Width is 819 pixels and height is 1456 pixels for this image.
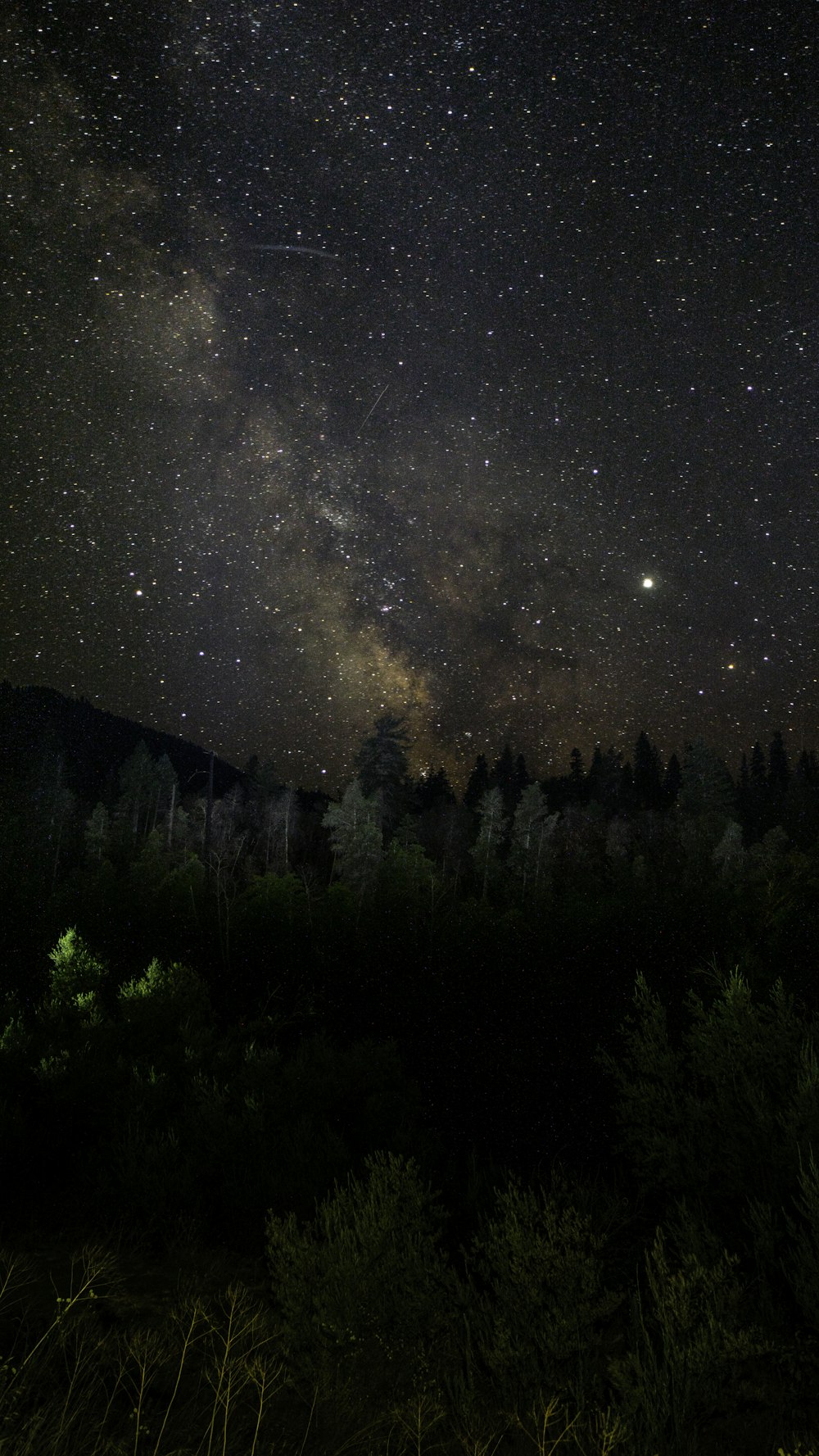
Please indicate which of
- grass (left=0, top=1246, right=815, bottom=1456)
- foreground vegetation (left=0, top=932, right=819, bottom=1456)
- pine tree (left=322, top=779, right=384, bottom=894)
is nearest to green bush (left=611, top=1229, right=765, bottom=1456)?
foreground vegetation (left=0, top=932, right=819, bottom=1456)

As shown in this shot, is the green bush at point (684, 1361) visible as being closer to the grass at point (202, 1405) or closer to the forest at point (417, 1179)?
the forest at point (417, 1179)

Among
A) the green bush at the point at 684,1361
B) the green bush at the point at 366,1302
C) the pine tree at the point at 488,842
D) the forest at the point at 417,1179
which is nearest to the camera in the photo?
the green bush at the point at 684,1361

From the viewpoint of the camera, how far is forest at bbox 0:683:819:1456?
3.93 metres

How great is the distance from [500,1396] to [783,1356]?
5.71 ft

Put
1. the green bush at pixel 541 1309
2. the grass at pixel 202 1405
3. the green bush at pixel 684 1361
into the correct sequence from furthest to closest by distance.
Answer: the green bush at pixel 541 1309 < the green bush at pixel 684 1361 < the grass at pixel 202 1405

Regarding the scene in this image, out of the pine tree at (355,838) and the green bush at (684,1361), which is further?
the pine tree at (355,838)

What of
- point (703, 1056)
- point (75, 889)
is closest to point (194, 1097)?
point (703, 1056)

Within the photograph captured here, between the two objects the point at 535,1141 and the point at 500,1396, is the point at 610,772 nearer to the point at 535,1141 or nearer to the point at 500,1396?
the point at 535,1141

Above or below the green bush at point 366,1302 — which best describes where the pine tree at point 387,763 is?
above

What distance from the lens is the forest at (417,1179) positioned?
3.93 m

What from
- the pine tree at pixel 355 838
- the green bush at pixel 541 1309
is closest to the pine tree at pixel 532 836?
the pine tree at pixel 355 838

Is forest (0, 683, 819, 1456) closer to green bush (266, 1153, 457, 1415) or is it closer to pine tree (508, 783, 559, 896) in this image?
green bush (266, 1153, 457, 1415)

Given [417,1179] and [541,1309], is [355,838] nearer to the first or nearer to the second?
[417,1179]

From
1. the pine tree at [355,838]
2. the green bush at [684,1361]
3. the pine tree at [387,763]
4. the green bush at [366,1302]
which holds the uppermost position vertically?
the pine tree at [387,763]
